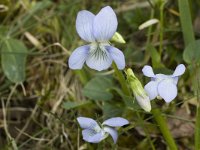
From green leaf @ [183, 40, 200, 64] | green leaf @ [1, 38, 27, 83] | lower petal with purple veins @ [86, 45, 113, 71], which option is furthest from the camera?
green leaf @ [1, 38, 27, 83]

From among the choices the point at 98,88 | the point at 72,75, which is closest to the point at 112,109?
the point at 98,88

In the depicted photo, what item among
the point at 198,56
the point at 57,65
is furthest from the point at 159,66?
the point at 57,65

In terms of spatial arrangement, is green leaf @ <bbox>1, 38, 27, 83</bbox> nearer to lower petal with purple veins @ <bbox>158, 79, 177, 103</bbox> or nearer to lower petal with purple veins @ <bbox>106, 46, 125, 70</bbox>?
lower petal with purple veins @ <bbox>106, 46, 125, 70</bbox>

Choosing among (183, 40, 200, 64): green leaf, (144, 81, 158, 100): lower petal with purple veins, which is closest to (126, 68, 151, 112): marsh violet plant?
(144, 81, 158, 100): lower petal with purple veins

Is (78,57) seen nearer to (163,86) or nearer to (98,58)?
(98,58)

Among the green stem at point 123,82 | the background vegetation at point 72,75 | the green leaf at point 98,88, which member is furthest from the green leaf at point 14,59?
the green stem at point 123,82

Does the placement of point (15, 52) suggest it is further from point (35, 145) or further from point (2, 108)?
point (35, 145)
